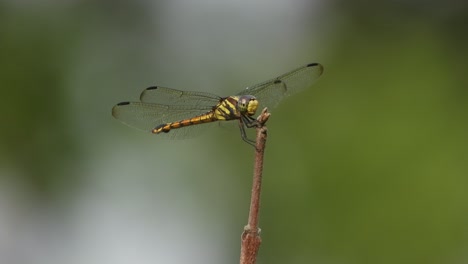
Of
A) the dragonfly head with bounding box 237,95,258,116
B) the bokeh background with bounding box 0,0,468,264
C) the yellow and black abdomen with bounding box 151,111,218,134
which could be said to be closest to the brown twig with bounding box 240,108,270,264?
the dragonfly head with bounding box 237,95,258,116

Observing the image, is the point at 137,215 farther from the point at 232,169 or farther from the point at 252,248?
the point at 252,248

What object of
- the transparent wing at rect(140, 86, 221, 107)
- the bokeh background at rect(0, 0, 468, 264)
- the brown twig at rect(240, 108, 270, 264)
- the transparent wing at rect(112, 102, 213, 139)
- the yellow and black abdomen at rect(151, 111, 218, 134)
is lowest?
the brown twig at rect(240, 108, 270, 264)

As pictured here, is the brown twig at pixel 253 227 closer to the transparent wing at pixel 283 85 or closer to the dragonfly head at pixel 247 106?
the dragonfly head at pixel 247 106

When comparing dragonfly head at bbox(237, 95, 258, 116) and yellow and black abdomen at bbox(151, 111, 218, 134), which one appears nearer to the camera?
dragonfly head at bbox(237, 95, 258, 116)

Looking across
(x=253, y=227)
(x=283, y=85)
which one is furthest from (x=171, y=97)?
(x=253, y=227)

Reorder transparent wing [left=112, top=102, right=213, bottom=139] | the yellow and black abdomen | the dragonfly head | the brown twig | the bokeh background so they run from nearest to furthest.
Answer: the brown twig, the dragonfly head, the yellow and black abdomen, transparent wing [left=112, top=102, right=213, bottom=139], the bokeh background

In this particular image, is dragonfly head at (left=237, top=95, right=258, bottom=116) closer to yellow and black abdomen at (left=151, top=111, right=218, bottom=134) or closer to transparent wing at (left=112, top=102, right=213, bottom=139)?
yellow and black abdomen at (left=151, top=111, right=218, bottom=134)
